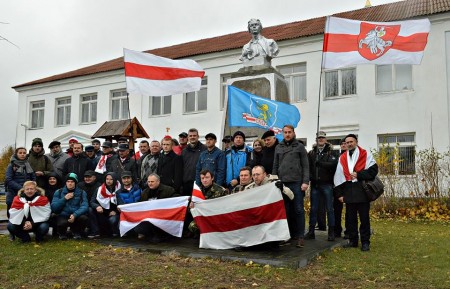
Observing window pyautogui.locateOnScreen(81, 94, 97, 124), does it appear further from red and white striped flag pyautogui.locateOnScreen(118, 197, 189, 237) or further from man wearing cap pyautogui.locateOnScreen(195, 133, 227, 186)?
man wearing cap pyautogui.locateOnScreen(195, 133, 227, 186)

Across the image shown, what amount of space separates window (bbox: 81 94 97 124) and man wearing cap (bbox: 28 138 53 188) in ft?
68.9

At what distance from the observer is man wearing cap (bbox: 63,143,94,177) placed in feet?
29.5

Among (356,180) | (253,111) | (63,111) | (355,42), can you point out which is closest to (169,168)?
(253,111)

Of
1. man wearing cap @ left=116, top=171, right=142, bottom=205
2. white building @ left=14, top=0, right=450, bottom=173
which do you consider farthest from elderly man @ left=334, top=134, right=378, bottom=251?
white building @ left=14, top=0, right=450, bottom=173

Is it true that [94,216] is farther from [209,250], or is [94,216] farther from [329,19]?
[329,19]

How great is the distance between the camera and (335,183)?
7.33 m

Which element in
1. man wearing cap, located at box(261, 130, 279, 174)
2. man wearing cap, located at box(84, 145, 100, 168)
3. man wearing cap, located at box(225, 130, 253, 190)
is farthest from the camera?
man wearing cap, located at box(84, 145, 100, 168)

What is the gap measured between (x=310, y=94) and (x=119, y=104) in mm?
12436

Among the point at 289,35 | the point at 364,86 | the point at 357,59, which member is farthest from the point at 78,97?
the point at 357,59

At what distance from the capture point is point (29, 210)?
305 inches

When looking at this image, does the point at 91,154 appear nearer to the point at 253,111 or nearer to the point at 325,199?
the point at 253,111

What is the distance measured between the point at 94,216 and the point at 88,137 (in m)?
21.8

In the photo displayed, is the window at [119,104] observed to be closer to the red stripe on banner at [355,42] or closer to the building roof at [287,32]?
the building roof at [287,32]

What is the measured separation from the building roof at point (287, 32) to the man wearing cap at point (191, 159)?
14598 millimetres
